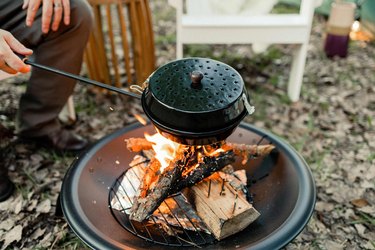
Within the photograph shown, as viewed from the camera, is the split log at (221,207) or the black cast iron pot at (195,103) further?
the split log at (221,207)

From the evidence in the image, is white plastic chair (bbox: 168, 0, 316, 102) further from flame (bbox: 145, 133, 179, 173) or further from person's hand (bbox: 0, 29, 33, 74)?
person's hand (bbox: 0, 29, 33, 74)

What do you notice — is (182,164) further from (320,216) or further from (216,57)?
(216,57)

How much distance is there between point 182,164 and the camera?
161 centimetres

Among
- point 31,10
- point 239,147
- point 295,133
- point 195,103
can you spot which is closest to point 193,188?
point 239,147

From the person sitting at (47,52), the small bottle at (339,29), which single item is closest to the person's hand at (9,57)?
the person sitting at (47,52)

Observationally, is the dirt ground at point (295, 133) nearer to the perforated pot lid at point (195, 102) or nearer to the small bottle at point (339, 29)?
the small bottle at point (339, 29)

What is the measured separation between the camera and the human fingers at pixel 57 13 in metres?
1.94

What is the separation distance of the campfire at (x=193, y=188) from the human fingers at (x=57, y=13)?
709mm

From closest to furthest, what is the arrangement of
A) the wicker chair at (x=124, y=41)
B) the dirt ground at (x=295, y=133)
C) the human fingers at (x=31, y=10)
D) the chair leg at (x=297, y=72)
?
the human fingers at (x=31, y=10)
the dirt ground at (x=295, y=133)
the wicker chair at (x=124, y=41)
the chair leg at (x=297, y=72)

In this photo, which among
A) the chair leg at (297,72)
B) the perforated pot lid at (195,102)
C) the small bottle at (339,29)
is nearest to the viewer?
the perforated pot lid at (195,102)

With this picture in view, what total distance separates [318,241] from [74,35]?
1.66 meters

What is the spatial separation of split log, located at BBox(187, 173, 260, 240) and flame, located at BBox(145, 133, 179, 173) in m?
0.16

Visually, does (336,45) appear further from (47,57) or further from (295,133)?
(47,57)

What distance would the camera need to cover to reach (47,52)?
7.11 feet
